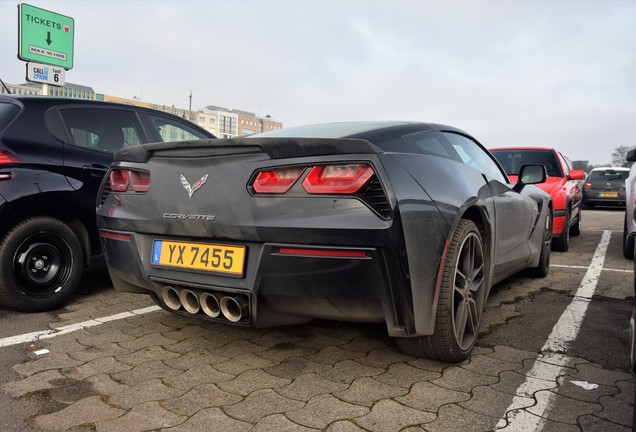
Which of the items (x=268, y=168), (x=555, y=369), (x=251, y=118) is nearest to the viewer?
(x=268, y=168)

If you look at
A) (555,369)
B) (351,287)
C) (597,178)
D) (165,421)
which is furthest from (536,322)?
(597,178)

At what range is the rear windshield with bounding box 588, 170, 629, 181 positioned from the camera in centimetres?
1378

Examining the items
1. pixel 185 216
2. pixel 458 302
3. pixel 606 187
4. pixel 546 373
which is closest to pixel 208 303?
pixel 185 216

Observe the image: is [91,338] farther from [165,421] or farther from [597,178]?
[597,178]

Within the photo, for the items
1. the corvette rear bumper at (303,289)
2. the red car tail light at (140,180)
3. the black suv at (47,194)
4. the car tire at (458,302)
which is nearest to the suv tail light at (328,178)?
the corvette rear bumper at (303,289)

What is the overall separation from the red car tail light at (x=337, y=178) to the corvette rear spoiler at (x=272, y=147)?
6cm

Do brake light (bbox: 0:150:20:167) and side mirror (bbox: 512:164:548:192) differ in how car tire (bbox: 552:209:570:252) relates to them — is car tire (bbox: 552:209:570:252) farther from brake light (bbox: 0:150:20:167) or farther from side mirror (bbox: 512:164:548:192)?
brake light (bbox: 0:150:20:167)

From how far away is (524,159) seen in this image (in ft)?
23.9

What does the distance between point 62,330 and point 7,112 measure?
1534mm

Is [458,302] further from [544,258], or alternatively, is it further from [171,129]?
[171,129]

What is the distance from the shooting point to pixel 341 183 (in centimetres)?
203

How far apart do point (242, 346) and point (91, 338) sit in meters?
0.89

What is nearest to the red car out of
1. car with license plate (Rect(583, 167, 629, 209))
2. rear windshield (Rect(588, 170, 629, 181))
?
car with license plate (Rect(583, 167, 629, 209))

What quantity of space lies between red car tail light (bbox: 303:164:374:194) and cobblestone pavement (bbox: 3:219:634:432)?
0.87 meters
